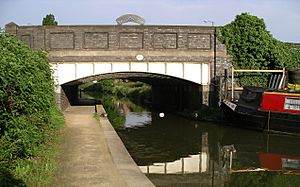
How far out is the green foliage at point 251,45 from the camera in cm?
2255

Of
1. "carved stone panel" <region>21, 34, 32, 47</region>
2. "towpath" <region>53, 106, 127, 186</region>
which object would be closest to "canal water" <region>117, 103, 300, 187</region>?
"towpath" <region>53, 106, 127, 186</region>

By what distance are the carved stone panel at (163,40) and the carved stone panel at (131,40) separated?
954 millimetres

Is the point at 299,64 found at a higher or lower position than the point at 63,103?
higher

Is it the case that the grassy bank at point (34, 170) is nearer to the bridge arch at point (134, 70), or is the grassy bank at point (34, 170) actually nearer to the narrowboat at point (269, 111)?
the narrowboat at point (269, 111)

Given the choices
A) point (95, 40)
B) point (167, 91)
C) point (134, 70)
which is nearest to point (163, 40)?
point (134, 70)

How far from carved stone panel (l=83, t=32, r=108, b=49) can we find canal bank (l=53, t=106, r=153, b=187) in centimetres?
1089

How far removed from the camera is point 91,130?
13312mm

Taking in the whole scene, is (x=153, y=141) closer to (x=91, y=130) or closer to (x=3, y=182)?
(x=91, y=130)

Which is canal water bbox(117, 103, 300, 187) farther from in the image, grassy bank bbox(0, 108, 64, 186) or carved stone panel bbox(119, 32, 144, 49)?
carved stone panel bbox(119, 32, 144, 49)

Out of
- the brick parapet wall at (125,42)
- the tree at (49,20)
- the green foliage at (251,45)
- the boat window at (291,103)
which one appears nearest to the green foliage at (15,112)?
the boat window at (291,103)

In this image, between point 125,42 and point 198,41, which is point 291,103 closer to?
point 198,41

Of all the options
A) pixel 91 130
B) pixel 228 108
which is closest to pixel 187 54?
pixel 228 108

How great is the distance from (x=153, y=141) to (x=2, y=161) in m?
9.38

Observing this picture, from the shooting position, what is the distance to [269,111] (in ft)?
56.2
